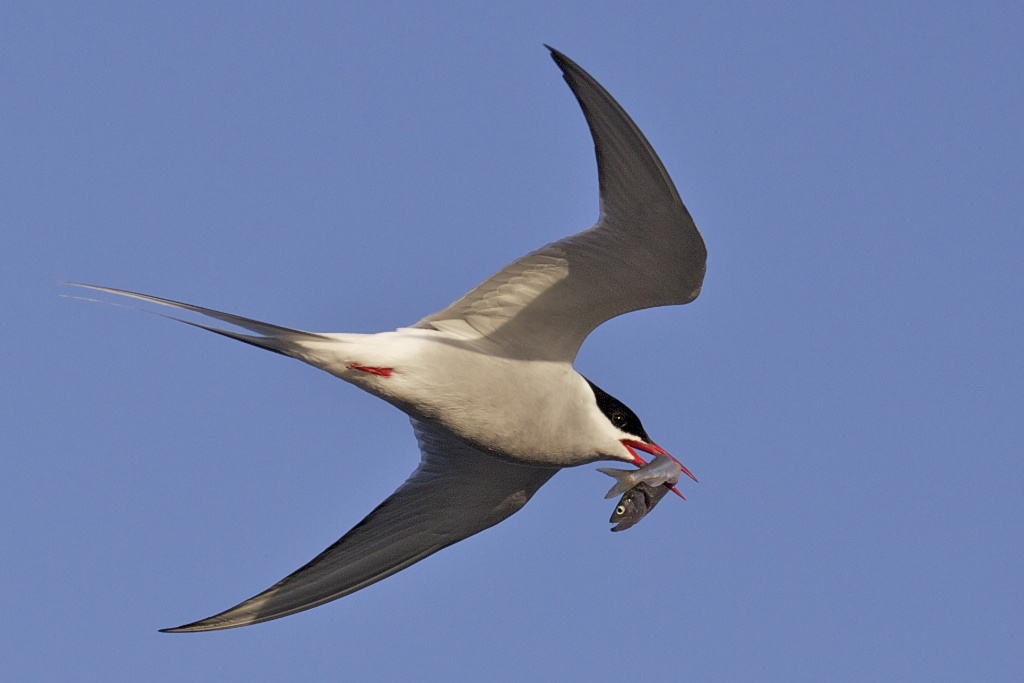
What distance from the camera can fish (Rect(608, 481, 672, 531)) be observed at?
7.70 metres

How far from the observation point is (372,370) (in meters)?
6.88

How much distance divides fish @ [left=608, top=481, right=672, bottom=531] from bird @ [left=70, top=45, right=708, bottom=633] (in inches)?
10.0

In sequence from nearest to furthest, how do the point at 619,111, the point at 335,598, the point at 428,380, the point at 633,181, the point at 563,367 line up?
the point at 619,111 < the point at 633,181 < the point at 428,380 < the point at 563,367 < the point at 335,598

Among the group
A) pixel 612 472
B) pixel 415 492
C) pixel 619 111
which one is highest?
pixel 619 111

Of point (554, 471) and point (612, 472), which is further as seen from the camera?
point (554, 471)

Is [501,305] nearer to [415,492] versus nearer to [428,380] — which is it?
[428,380]

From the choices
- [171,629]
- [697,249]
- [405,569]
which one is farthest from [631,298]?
[171,629]

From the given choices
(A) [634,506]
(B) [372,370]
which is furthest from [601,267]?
(A) [634,506]

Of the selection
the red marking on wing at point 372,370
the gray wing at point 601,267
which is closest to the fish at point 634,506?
the gray wing at point 601,267

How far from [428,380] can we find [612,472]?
1.35m

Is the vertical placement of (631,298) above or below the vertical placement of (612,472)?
above

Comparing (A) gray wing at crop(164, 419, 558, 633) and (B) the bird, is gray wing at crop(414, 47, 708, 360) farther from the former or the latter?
(A) gray wing at crop(164, 419, 558, 633)

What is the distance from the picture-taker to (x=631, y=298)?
7.16 m

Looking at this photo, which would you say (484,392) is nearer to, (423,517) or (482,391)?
(482,391)
